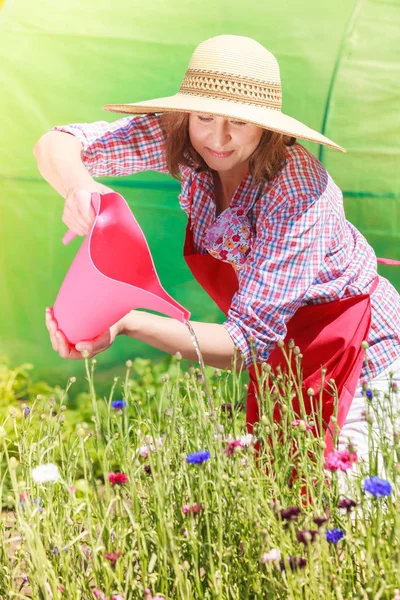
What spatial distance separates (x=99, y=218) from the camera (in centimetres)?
224

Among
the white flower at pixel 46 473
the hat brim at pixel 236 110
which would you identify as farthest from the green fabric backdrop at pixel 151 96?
the white flower at pixel 46 473

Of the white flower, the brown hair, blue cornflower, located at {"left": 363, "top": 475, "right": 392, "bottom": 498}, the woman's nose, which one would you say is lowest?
the white flower

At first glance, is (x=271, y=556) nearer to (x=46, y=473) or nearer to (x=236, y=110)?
(x=46, y=473)

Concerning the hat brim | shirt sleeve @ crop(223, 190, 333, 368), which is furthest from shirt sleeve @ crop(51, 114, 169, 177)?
shirt sleeve @ crop(223, 190, 333, 368)

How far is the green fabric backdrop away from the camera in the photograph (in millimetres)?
3453

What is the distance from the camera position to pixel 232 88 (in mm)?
2283

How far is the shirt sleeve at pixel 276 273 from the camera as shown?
2.31m

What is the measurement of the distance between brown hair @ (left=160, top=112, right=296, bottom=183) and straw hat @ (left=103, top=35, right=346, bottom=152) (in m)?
0.09

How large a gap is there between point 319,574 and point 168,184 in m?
2.33

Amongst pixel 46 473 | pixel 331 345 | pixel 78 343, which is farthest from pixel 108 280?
pixel 331 345

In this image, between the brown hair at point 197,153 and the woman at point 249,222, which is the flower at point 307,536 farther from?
the brown hair at point 197,153

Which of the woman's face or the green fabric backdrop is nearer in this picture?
the woman's face

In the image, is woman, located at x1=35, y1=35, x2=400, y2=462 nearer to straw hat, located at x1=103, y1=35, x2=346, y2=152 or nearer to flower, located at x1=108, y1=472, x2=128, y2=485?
straw hat, located at x1=103, y1=35, x2=346, y2=152

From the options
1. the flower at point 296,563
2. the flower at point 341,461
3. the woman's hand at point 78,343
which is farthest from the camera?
the woman's hand at point 78,343
